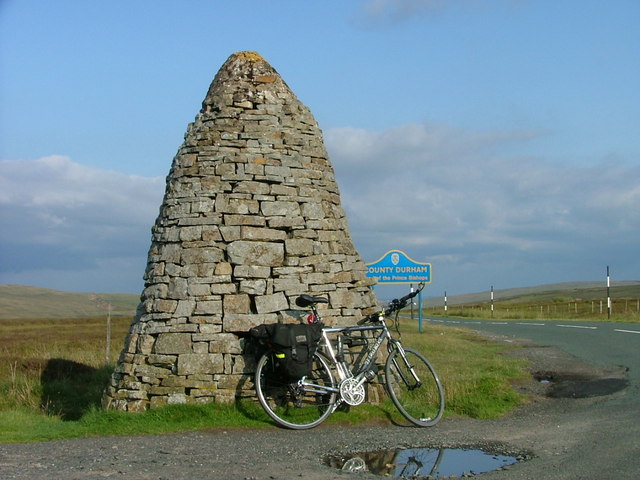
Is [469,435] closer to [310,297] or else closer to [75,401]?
[310,297]

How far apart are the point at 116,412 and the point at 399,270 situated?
803 inches

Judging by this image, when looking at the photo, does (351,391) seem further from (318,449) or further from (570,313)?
(570,313)

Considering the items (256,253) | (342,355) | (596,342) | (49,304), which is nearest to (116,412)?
(256,253)

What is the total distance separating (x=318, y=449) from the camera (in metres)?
7.11

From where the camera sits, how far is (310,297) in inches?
340

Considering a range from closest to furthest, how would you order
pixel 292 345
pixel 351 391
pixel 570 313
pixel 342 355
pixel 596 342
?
pixel 292 345 → pixel 351 391 → pixel 342 355 → pixel 596 342 → pixel 570 313

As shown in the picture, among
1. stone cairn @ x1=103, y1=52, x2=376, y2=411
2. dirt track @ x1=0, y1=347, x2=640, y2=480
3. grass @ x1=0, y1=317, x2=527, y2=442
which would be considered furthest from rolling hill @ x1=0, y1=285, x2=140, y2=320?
dirt track @ x1=0, y1=347, x2=640, y2=480

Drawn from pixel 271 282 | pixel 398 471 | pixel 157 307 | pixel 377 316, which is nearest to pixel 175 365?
pixel 157 307

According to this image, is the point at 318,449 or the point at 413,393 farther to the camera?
the point at 413,393

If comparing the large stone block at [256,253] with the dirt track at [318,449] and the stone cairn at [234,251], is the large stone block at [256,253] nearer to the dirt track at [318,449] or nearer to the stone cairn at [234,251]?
the stone cairn at [234,251]

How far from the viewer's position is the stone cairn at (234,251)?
8.74 metres

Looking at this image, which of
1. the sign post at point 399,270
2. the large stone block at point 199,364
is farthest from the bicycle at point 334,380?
the sign post at point 399,270

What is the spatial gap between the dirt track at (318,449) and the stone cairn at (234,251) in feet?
3.66

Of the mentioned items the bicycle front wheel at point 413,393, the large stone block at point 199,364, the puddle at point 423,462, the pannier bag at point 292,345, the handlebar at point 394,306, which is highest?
the handlebar at point 394,306
